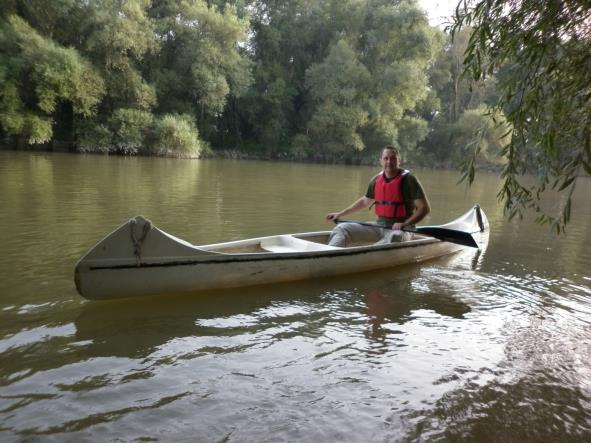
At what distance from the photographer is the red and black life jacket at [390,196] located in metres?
6.05

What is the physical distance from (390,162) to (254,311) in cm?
270

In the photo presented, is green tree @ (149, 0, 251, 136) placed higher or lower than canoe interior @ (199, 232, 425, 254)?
higher

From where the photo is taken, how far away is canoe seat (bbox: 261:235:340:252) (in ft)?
18.9

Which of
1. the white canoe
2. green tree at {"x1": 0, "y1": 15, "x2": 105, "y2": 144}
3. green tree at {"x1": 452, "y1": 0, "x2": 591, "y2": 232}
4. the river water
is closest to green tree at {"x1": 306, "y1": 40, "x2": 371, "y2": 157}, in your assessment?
green tree at {"x1": 0, "y1": 15, "x2": 105, "y2": 144}

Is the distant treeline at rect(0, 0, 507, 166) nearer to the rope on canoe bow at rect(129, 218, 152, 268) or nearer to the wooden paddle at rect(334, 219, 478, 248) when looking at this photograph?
the wooden paddle at rect(334, 219, 478, 248)

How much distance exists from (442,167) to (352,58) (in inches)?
500

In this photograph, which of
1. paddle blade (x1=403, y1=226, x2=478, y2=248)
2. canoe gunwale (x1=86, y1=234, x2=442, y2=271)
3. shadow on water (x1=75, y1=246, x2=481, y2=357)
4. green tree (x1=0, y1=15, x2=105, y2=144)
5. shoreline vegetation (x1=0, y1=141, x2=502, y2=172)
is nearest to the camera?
shadow on water (x1=75, y1=246, x2=481, y2=357)

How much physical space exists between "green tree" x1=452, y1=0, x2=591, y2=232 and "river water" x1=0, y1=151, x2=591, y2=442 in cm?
70

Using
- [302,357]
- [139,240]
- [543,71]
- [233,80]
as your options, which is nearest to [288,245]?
[139,240]

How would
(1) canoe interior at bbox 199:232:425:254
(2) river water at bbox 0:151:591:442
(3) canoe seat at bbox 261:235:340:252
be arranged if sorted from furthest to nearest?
1. (3) canoe seat at bbox 261:235:340:252
2. (1) canoe interior at bbox 199:232:425:254
3. (2) river water at bbox 0:151:591:442

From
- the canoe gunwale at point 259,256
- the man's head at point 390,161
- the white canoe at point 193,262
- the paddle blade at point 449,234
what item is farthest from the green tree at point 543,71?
the paddle blade at point 449,234

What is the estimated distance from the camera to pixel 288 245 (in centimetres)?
598

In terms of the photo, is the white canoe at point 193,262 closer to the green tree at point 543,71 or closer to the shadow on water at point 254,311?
the shadow on water at point 254,311

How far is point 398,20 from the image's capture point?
33531mm
